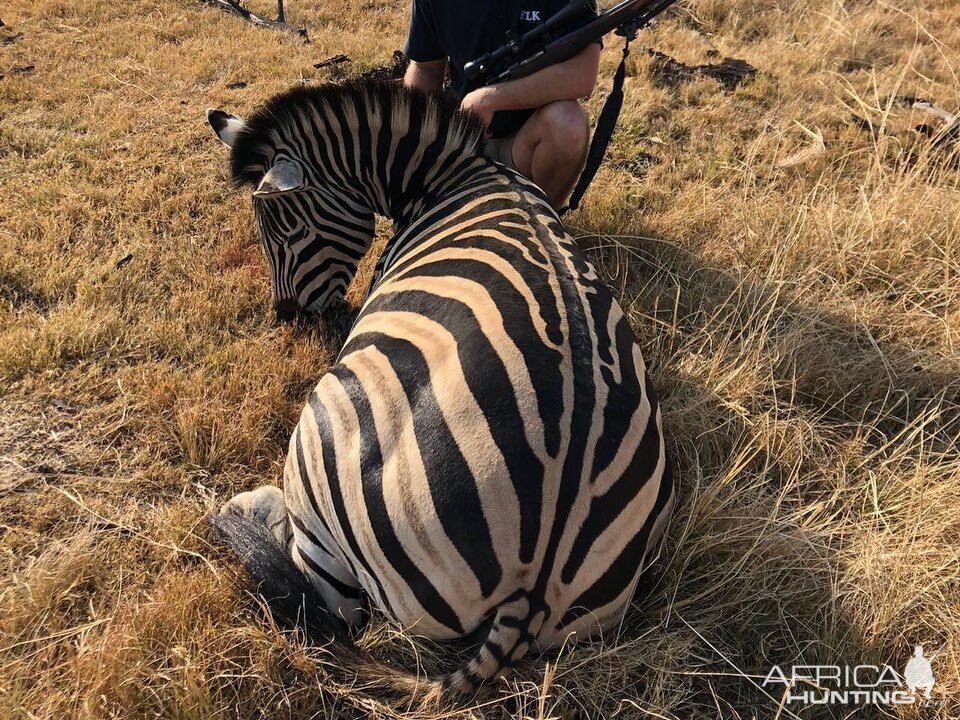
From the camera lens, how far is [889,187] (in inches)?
166

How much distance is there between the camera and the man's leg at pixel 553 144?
3.88 meters

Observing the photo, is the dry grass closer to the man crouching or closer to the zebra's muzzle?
the zebra's muzzle

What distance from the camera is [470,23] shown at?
12.2 ft

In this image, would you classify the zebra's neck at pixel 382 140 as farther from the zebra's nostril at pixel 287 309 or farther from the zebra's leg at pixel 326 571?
the zebra's leg at pixel 326 571

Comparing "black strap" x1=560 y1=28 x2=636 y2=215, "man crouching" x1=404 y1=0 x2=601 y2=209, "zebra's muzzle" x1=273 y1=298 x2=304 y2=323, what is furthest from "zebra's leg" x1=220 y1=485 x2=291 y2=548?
"black strap" x1=560 y1=28 x2=636 y2=215

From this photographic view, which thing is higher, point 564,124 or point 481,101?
point 481,101

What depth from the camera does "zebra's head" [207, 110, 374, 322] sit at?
3150mm

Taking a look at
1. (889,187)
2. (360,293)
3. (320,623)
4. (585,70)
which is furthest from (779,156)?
(320,623)

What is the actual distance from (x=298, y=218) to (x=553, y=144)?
5.69 feet

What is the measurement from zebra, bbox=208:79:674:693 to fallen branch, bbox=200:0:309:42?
639 centimetres

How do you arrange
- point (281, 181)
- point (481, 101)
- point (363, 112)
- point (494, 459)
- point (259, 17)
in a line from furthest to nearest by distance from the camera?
point (259, 17), point (481, 101), point (363, 112), point (281, 181), point (494, 459)

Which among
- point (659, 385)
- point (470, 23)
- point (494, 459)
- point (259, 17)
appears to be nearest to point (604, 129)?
point (470, 23)

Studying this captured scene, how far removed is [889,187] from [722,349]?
7.34ft

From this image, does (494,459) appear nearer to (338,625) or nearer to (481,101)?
→ (338,625)
